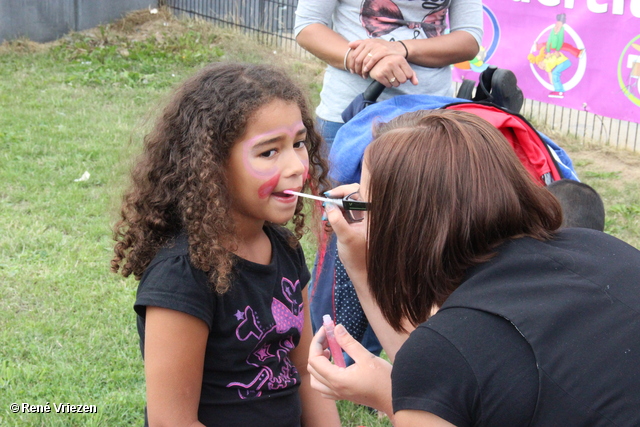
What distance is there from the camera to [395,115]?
97.7 inches

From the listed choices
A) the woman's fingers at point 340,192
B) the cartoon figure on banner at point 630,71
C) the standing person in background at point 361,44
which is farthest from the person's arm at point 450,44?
the cartoon figure on banner at point 630,71

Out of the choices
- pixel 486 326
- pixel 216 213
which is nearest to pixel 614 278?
pixel 486 326

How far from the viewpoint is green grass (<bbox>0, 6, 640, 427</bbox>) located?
300 centimetres

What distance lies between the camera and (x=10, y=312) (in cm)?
349

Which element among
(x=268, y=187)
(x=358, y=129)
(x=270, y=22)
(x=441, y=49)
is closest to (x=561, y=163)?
(x=441, y=49)

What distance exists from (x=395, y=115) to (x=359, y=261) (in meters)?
0.63

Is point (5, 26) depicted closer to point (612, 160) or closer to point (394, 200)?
point (612, 160)

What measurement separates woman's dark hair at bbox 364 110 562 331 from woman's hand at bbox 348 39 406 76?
3.12 ft

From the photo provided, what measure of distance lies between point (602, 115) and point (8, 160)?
4.70 metres

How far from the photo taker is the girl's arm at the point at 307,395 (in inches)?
85.9

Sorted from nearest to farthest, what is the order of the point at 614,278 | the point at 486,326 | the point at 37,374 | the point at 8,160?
the point at 486,326 < the point at 614,278 < the point at 37,374 < the point at 8,160

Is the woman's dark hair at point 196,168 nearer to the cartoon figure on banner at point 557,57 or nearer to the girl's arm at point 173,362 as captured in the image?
the girl's arm at point 173,362

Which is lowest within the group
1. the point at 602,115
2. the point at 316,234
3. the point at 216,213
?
the point at 602,115

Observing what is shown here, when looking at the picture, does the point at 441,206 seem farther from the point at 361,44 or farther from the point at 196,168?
the point at 361,44
